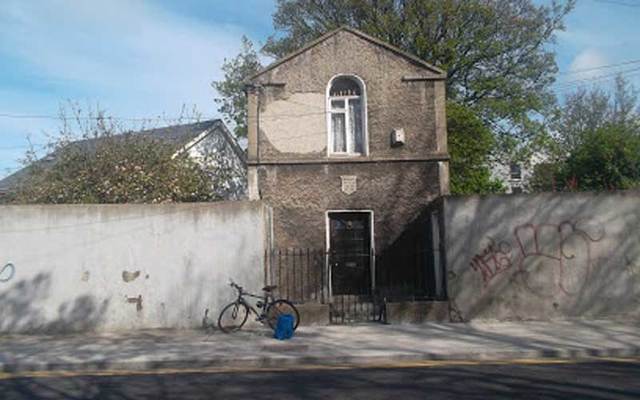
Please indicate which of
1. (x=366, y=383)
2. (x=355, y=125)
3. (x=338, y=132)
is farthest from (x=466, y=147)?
(x=366, y=383)

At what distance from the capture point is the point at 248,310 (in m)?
12.8

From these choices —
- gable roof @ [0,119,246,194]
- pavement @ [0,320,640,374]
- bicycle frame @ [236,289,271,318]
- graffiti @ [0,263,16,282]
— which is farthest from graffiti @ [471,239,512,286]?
gable roof @ [0,119,246,194]

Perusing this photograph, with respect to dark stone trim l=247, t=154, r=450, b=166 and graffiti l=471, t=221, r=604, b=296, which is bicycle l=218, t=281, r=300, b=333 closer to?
dark stone trim l=247, t=154, r=450, b=166

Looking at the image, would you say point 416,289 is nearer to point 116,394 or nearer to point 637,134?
point 116,394

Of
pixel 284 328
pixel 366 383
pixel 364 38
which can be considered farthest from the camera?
pixel 364 38

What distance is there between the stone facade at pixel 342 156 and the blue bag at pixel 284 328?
383cm

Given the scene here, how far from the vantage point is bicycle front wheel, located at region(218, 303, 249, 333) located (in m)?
12.8

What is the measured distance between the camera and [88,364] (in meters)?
9.88

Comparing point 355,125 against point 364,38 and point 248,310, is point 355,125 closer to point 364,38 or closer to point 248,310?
point 364,38

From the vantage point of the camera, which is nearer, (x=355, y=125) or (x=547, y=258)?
(x=547, y=258)

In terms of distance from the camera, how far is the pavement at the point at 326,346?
384 inches

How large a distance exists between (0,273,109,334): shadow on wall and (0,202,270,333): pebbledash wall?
0.02 metres

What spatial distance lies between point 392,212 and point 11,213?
8.52 meters

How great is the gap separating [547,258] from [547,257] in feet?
0.07
